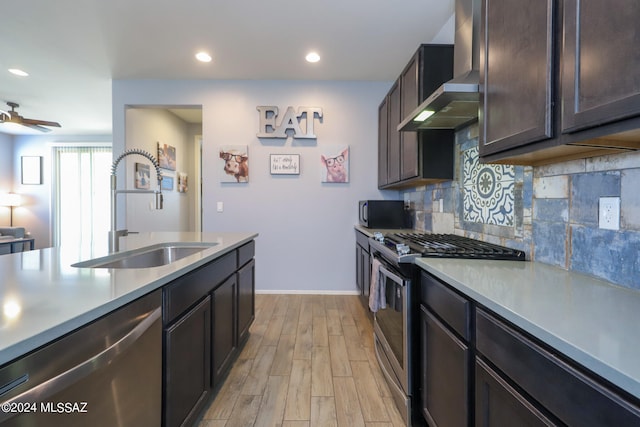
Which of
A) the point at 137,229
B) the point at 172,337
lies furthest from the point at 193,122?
the point at 172,337

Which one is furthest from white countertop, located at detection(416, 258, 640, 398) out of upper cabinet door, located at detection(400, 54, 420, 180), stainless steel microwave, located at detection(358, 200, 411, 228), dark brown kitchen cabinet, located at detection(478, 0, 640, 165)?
stainless steel microwave, located at detection(358, 200, 411, 228)

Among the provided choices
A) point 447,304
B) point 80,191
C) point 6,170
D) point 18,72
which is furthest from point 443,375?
point 6,170

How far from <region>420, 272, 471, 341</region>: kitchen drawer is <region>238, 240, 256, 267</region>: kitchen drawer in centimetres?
130

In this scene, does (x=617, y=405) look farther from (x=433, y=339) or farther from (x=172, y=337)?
(x=172, y=337)

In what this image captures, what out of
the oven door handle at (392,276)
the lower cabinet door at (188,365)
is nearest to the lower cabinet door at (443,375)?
the oven door handle at (392,276)

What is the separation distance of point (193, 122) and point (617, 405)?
6.58 m

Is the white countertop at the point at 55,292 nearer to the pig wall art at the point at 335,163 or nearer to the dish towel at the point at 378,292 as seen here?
the dish towel at the point at 378,292

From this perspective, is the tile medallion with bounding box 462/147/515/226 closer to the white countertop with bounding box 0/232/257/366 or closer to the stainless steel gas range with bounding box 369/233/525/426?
the stainless steel gas range with bounding box 369/233/525/426

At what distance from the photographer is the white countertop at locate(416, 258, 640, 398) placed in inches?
23.0

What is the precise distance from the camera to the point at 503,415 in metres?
0.88

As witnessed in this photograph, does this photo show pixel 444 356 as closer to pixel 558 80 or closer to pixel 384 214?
pixel 558 80

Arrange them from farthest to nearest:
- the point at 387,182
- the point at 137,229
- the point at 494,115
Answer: the point at 137,229
the point at 387,182
the point at 494,115

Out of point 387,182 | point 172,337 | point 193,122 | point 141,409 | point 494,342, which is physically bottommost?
point 141,409

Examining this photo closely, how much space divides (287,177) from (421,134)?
193 centimetres
